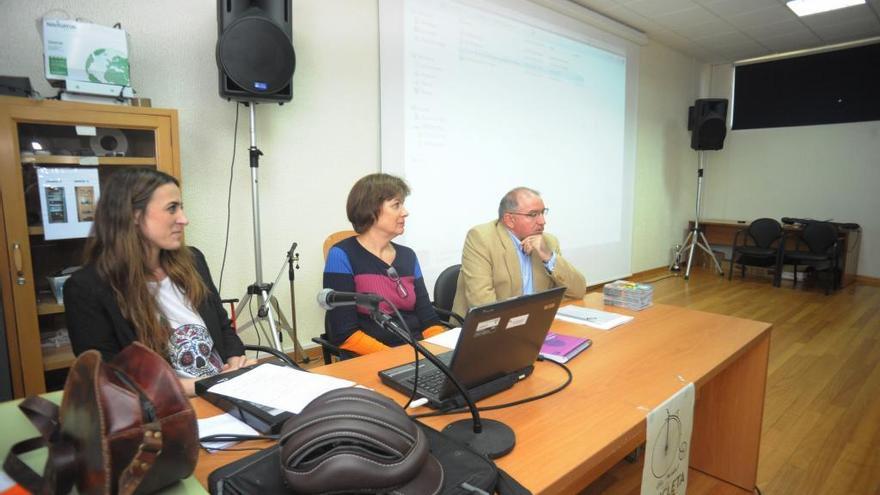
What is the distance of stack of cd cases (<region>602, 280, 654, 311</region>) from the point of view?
209cm

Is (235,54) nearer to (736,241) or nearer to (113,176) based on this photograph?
(113,176)

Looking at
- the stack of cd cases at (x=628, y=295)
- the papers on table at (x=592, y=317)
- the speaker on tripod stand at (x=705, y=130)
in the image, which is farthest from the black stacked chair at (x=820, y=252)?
the papers on table at (x=592, y=317)

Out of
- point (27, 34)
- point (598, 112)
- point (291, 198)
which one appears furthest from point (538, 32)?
point (27, 34)

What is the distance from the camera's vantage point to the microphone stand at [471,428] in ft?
3.08

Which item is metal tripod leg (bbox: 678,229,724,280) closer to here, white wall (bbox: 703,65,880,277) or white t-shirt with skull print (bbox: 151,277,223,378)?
white wall (bbox: 703,65,880,277)

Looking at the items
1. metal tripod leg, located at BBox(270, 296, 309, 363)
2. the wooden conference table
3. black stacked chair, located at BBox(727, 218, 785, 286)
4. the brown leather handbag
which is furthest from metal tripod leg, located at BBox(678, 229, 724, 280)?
the brown leather handbag

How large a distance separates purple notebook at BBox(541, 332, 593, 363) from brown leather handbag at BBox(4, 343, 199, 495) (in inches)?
40.7

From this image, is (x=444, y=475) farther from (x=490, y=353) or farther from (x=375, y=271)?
(x=375, y=271)

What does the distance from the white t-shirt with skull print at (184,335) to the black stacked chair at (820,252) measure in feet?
20.2

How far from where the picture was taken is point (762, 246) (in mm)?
5980

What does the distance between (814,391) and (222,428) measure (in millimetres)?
3333

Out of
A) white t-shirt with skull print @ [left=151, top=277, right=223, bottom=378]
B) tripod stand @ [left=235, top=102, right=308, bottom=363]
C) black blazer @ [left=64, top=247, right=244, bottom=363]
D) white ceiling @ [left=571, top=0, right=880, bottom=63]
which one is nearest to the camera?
black blazer @ [left=64, top=247, right=244, bottom=363]

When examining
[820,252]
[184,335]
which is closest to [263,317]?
[184,335]

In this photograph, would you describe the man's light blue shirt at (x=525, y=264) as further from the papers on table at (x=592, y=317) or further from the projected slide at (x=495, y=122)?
the projected slide at (x=495, y=122)
